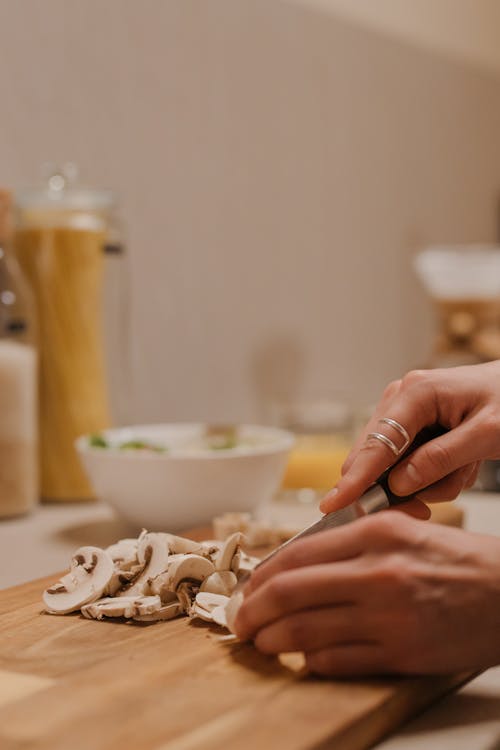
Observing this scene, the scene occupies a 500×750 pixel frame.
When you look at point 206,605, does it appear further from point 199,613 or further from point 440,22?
point 440,22

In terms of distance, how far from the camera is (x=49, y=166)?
1.48 m

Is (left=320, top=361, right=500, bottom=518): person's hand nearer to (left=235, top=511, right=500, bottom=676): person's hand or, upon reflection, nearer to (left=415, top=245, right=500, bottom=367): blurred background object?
(left=235, top=511, right=500, bottom=676): person's hand

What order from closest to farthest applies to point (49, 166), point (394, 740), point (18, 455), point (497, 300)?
point (394, 740) → point (18, 455) → point (49, 166) → point (497, 300)

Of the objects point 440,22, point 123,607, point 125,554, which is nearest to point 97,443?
point 125,554

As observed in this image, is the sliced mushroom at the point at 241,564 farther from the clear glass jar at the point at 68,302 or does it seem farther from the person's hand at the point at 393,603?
the clear glass jar at the point at 68,302

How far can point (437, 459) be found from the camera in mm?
871

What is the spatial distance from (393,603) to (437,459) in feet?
0.82

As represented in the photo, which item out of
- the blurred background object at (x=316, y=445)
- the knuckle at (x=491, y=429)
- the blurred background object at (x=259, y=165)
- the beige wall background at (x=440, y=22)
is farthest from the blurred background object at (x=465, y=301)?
the knuckle at (x=491, y=429)

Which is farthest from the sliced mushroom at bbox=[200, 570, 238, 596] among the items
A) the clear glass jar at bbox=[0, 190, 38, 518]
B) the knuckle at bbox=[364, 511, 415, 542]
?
the clear glass jar at bbox=[0, 190, 38, 518]

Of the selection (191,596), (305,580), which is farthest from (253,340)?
(305,580)

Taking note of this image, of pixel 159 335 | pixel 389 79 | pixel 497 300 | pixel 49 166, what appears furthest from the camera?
pixel 389 79

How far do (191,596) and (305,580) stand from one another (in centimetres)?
22

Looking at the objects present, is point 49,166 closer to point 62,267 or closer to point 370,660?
point 62,267

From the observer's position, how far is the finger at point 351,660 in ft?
2.13
